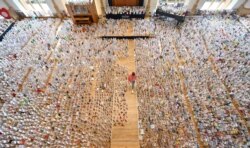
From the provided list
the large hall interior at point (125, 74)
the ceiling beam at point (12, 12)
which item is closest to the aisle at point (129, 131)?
the large hall interior at point (125, 74)

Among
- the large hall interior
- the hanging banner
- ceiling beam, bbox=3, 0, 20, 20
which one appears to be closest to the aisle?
the large hall interior

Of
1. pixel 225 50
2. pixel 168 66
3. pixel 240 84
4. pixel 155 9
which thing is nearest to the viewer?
pixel 240 84

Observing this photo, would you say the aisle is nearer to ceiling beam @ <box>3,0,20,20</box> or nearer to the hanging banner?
ceiling beam @ <box>3,0,20,20</box>

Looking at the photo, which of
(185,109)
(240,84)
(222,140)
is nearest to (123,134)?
(185,109)

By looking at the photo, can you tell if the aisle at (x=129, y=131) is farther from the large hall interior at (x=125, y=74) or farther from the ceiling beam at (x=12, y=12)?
the ceiling beam at (x=12, y=12)

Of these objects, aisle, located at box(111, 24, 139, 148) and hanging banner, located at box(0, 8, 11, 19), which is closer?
aisle, located at box(111, 24, 139, 148)

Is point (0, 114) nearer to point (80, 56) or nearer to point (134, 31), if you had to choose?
point (80, 56)

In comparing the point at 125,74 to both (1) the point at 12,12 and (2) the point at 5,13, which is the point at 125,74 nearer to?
(1) the point at 12,12

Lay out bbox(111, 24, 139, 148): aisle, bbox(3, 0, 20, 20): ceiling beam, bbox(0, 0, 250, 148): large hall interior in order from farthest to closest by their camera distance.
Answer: bbox(3, 0, 20, 20): ceiling beam → bbox(0, 0, 250, 148): large hall interior → bbox(111, 24, 139, 148): aisle

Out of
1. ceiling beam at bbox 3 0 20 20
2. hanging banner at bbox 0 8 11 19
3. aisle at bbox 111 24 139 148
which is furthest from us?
hanging banner at bbox 0 8 11 19
